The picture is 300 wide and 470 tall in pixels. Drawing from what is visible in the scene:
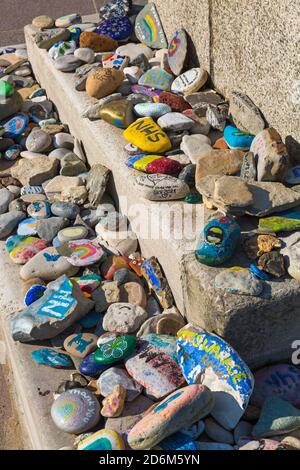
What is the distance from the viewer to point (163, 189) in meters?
2.33

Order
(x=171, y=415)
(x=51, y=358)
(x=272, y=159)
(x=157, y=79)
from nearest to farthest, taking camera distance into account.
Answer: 1. (x=171, y=415)
2. (x=51, y=358)
3. (x=272, y=159)
4. (x=157, y=79)

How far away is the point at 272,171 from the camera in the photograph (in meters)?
2.25

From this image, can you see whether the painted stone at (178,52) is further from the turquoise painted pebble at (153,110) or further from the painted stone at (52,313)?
the painted stone at (52,313)

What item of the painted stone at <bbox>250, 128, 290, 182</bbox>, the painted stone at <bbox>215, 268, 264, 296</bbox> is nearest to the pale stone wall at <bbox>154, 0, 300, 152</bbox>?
the painted stone at <bbox>250, 128, 290, 182</bbox>

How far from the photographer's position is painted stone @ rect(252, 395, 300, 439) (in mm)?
1769

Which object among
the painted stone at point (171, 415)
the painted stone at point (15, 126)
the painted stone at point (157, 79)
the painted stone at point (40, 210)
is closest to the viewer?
the painted stone at point (171, 415)

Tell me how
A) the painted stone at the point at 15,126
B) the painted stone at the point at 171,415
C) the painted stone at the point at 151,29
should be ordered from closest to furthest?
the painted stone at the point at 171,415, the painted stone at the point at 15,126, the painted stone at the point at 151,29

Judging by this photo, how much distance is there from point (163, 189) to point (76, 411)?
86 centimetres

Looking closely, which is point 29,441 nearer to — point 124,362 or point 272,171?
point 124,362

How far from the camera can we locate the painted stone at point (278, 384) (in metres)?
1.91

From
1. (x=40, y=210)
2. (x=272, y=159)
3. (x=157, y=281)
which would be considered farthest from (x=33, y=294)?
(x=272, y=159)

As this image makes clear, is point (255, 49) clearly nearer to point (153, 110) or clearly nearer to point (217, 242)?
point (153, 110)

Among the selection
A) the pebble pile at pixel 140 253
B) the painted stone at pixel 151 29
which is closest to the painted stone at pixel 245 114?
the pebble pile at pixel 140 253
